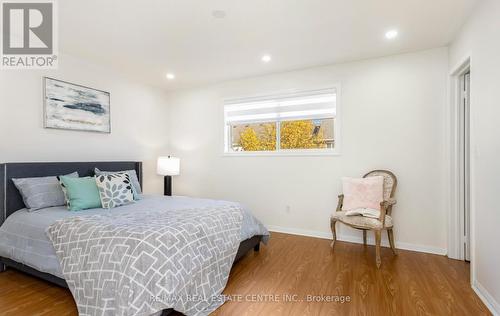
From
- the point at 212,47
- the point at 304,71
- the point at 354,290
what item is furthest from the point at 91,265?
the point at 304,71

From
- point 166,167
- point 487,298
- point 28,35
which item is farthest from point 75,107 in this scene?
point 487,298

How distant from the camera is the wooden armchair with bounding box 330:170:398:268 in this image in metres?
2.72

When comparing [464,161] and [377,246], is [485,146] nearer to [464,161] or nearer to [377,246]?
[464,161]

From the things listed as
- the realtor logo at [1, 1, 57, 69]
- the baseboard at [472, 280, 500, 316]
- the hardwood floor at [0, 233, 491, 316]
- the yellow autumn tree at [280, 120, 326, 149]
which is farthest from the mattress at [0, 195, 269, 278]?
the baseboard at [472, 280, 500, 316]

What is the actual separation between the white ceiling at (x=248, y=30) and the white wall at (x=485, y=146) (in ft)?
1.13

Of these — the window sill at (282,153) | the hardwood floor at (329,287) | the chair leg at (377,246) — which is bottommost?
the hardwood floor at (329,287)

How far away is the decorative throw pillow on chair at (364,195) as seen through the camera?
304 cm

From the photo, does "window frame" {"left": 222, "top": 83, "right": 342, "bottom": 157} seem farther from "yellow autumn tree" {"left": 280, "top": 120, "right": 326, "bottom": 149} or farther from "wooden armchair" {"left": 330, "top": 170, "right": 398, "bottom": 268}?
"wooden armchair" {"left": 330, "top": 170, "right": 398, "bottom": 268}

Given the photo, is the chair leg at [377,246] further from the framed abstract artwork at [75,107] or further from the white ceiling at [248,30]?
the framed abstract artwork at [75,107]

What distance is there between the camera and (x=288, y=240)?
353 cm

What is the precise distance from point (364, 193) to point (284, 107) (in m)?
1.73

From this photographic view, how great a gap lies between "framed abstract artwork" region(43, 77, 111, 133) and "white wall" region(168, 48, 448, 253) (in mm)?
1509

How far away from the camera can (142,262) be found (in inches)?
64.0

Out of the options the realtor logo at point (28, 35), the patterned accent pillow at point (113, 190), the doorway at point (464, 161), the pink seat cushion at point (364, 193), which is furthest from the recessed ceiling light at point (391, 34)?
the patterned accent pillow at point (113, 190)
